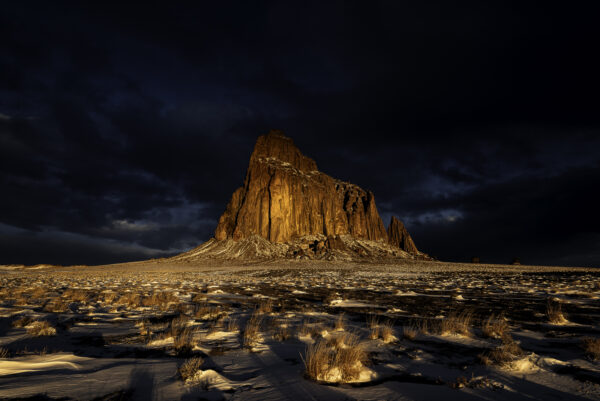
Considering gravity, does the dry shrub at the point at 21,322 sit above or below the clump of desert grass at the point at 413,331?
above

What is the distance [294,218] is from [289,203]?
7.17 metres

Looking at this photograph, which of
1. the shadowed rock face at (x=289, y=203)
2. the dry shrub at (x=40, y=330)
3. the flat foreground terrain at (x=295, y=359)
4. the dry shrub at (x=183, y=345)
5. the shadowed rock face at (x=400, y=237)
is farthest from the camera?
the shadowed rock face at (x=400, y=237)

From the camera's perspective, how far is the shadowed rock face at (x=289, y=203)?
116438 mm

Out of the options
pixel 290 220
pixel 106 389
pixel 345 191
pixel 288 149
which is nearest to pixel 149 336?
pixel 106 389

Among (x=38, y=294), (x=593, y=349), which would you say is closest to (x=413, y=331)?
(x=593, y=349)

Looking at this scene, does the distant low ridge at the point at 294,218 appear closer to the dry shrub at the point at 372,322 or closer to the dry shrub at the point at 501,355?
the dry shrub at the point at 372,322

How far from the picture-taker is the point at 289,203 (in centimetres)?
12431

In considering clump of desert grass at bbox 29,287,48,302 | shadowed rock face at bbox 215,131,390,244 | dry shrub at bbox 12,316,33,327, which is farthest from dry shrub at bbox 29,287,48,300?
shadowed rock face at bbox 215,131,390,244

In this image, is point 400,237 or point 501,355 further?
point 400,237

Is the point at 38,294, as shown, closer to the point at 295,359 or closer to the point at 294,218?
the point at 295,359

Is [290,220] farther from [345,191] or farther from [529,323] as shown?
[529,323]

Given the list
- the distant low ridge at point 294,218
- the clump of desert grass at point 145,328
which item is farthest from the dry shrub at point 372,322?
the distant low ridge at point 294,218

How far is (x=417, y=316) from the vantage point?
27.8 ft

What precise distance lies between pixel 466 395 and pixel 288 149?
147 metres
